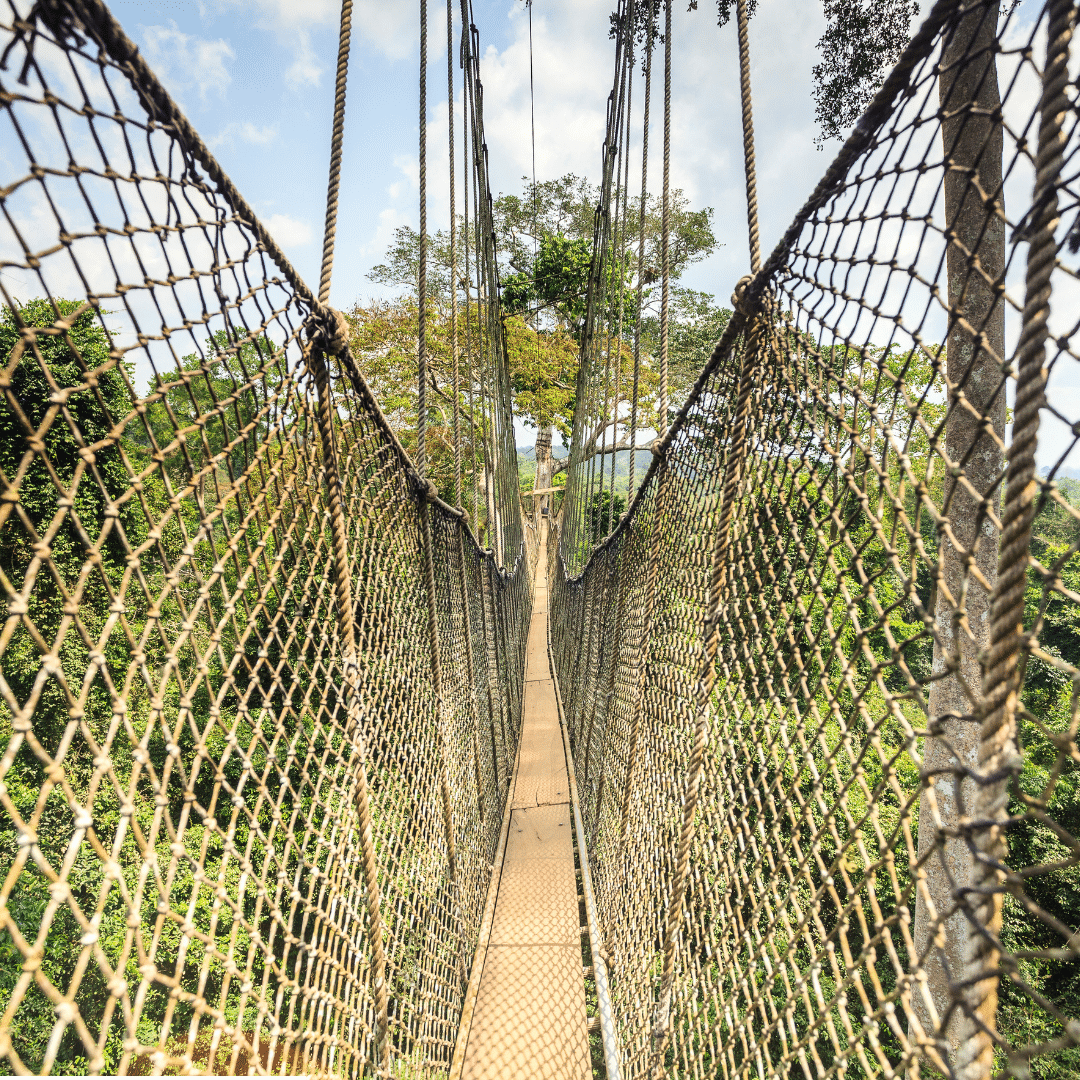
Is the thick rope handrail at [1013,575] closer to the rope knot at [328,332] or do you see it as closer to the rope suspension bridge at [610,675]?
the rope suspension bridge at [610,675]

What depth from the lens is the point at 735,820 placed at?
1188mm

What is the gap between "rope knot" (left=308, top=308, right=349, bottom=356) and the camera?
3.53 feet

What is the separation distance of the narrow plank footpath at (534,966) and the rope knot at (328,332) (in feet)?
6.47

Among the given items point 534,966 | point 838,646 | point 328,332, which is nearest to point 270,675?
point 328,332

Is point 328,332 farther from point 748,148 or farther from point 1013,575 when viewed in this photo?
point 1013,575

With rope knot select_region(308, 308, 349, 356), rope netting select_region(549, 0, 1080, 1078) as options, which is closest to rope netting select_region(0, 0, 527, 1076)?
rope knot select_region(308, 308, 349, 356)

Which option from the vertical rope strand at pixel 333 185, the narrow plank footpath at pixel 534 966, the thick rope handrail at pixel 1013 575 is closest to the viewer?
the thick rope handrail at pixel 1013 575

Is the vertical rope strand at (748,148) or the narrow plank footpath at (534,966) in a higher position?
the vertical rope strand at (748,148)

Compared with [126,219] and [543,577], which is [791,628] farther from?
[543,577]

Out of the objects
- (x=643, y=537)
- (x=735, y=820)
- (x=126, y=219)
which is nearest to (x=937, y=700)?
(x=643, y=537)

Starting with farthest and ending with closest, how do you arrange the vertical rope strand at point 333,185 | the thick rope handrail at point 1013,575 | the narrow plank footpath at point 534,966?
the narrow plank footpath at point 534,966 < the vertical rope strand at point 333,185 < the thick rope handrail at point 1013,575

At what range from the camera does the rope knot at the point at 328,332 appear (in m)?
1.08

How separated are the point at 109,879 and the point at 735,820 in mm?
1006

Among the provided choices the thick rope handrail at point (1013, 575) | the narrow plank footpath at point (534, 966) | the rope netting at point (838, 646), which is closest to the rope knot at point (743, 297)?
the rope netting at point (838, 646)
